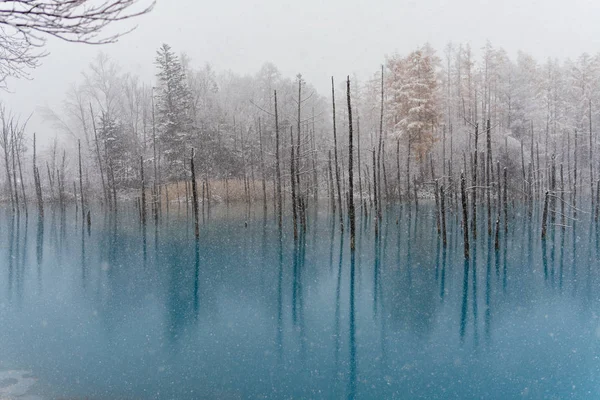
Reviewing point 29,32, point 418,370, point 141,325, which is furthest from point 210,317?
point 29,32

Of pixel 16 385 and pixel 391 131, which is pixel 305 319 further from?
pixel 391 131

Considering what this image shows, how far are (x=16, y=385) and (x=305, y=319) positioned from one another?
631cm

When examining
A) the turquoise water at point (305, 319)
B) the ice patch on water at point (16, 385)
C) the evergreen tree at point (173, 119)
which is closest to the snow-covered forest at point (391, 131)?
the evergreen tree at point (173, 119)

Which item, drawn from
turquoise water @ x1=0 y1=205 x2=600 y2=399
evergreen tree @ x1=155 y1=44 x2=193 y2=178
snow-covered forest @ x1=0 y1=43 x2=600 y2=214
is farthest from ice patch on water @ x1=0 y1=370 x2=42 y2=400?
evergreen tree @ x1=155 y1=44 x2=193 y2=178

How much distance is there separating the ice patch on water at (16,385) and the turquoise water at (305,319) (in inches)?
7.4

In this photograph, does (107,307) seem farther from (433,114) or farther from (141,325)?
(433,114)

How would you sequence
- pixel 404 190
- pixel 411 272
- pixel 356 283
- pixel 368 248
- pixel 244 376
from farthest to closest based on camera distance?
1. pixel 404 190
2. pixel 368 248
3. pixel 411 272
4. pixel 356 283
5. pixel 244 376

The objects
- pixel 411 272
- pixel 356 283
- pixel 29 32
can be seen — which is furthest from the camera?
pixel 411 272

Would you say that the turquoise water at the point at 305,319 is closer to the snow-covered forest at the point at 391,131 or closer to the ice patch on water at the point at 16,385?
the ice patch on water at the point at 16,385

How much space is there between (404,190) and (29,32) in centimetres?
3694

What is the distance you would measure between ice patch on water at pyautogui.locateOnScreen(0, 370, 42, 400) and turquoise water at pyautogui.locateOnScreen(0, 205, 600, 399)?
188 mm

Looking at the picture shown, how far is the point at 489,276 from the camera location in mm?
14859

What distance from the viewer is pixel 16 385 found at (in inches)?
295

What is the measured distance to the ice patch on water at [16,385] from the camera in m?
7.09
